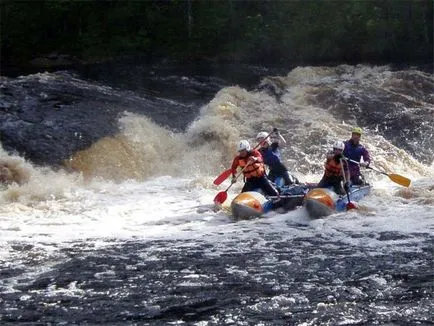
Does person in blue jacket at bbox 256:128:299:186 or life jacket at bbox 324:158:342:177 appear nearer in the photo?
life jacket at bbox 324:158:342:177

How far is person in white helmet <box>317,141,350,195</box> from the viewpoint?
423 inches

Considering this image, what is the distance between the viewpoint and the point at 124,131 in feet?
47.5

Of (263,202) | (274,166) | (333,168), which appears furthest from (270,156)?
(263,202)

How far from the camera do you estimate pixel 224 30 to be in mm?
25297

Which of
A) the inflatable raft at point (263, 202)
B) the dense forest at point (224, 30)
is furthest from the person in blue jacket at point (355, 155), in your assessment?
the dense forest at point (224, 30)

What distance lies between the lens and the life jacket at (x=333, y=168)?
1082 cm

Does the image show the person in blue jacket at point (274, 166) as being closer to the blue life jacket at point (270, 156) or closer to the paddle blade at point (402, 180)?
the blue life jacket at point (270, 156)

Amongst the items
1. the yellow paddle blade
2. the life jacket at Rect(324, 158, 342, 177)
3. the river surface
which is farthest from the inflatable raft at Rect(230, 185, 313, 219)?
the yellow paddle blade

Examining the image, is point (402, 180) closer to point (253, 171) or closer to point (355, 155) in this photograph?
point (355, 155)

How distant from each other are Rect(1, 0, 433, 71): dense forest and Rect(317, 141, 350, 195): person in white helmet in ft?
45.2

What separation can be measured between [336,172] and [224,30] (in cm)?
1536

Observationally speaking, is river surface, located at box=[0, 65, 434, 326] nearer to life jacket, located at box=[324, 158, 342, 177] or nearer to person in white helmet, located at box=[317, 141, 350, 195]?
person in white helmet, located at box=[317, 141, 350, 195]

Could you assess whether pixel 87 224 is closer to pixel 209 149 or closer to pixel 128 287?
pixel 128 287

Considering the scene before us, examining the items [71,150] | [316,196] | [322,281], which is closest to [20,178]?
[71,150]
